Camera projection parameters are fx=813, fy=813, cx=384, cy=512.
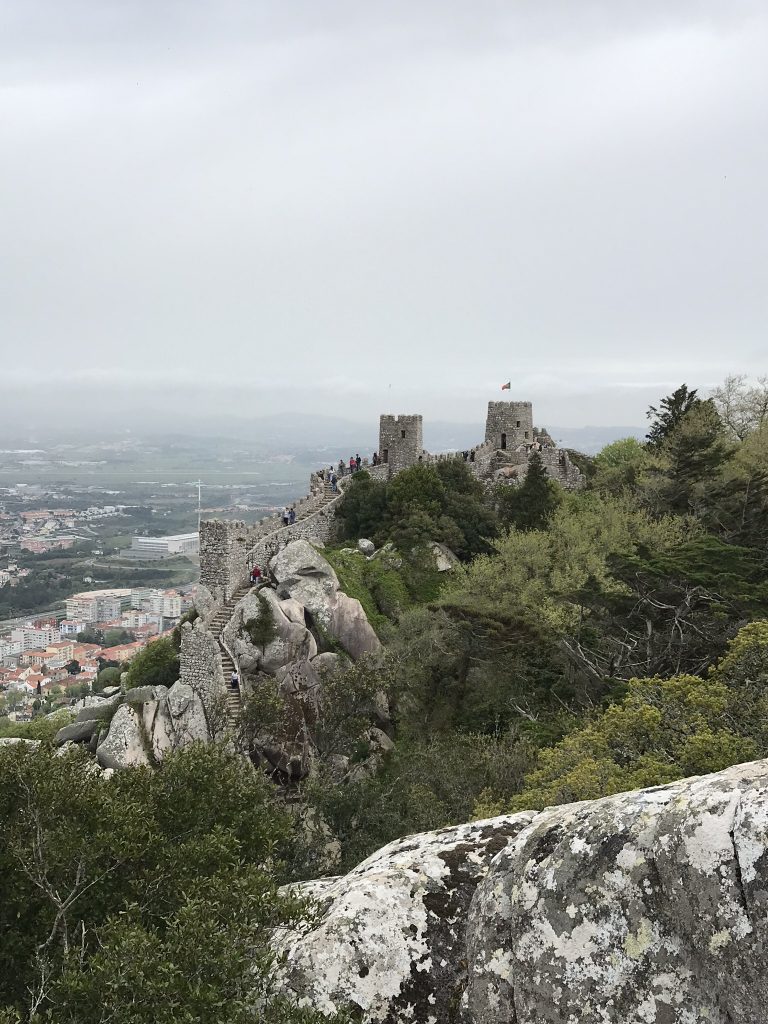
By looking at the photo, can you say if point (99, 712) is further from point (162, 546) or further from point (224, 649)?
point (162, 546)

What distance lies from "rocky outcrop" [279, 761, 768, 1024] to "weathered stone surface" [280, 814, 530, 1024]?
11 millimetres

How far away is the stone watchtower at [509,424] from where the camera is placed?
171 feet

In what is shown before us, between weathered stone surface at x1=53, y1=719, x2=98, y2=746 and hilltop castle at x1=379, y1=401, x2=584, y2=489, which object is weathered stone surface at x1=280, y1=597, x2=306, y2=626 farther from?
hilltop castle at x1=379, y1=401, x2=584, y2=489

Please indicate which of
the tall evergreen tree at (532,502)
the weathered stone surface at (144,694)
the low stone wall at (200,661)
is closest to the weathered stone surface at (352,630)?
the low stone wall at (200,661)

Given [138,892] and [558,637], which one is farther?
[558,637]

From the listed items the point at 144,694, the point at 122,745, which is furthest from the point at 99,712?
the point at 122,745

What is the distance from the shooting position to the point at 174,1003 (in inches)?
300

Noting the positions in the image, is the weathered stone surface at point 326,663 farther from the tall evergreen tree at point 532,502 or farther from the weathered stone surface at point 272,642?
the tall evergreen tree at point 532,502

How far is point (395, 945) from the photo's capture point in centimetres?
686

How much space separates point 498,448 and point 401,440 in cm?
891

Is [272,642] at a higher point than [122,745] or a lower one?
higher

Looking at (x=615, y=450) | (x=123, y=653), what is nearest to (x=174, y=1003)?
(x=615, y=450)

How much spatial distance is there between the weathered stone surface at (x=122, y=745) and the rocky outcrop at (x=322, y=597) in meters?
8.06

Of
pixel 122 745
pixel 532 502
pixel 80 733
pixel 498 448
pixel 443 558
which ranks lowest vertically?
pixel 80 733
